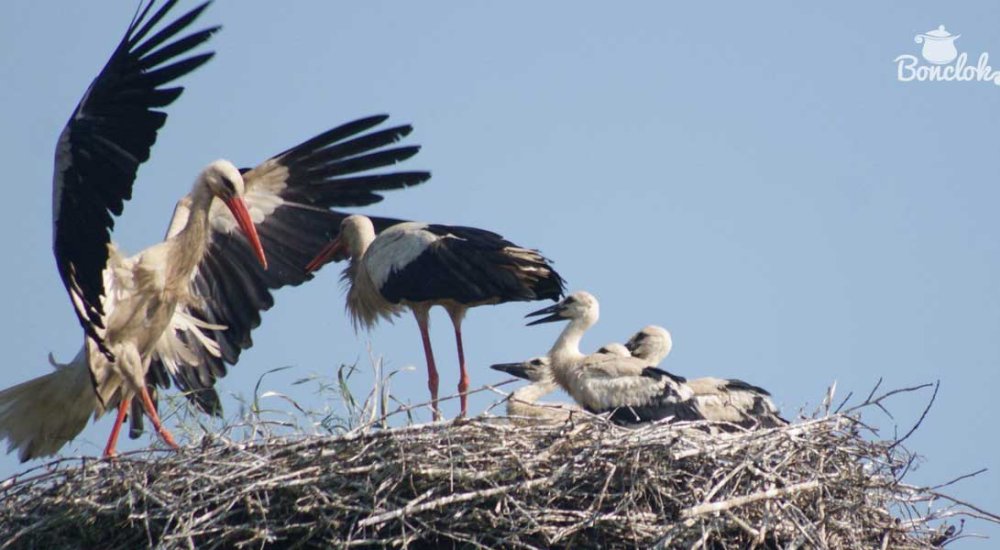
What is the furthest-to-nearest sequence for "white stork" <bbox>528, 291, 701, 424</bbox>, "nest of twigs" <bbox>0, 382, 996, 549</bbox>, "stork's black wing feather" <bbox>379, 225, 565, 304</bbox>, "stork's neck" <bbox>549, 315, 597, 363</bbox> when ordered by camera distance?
"stork's neck" <bbox>549, 315, 597, 363</bbox> < "stork's black wing feather" <bbox>379, 225, 565, 304</bbox> < "white stork" <bbox>528, 291, 701, 424</bbox> < "nest of twigs" <bbox>0, 382, 996, 549</bbox>

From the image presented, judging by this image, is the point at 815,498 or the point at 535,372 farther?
the point at 535,372

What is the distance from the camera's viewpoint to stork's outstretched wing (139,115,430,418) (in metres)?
8.38

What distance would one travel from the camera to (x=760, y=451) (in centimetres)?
606

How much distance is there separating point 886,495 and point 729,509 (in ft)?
2.71

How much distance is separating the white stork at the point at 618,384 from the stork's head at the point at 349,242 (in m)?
1.11

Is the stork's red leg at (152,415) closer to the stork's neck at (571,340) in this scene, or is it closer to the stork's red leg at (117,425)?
the stork's red leg at (117,425)

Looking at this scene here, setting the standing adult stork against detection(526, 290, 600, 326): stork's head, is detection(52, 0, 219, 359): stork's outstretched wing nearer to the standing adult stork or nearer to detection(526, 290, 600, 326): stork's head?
the standing adult stork

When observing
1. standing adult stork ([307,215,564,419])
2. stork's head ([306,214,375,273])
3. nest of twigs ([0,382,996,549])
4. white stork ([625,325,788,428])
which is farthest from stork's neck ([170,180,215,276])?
white stork ([625,325,788,428])

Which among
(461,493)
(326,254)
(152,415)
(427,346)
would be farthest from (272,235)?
(461,493)

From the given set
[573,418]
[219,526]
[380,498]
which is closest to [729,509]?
[573,418]

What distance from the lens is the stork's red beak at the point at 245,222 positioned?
7719mm

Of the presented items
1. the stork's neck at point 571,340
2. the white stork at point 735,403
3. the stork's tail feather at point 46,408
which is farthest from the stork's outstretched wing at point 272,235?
the white stork at point 735,403

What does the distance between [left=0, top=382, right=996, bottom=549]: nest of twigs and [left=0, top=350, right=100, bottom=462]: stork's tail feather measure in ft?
5.20

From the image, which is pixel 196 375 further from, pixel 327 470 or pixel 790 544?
pixel 790 544
